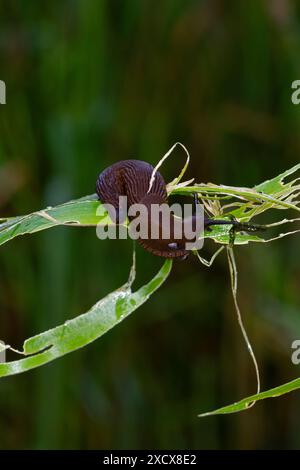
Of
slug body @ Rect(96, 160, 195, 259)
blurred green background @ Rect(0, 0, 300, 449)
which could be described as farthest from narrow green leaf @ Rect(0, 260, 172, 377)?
blurred green background @ Rect(0, 0, 300, 449)

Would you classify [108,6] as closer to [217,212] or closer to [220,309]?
[220,309]

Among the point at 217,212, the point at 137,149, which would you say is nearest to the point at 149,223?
the point at 217,212

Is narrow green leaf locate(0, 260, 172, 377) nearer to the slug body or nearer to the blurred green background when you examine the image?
the slug body

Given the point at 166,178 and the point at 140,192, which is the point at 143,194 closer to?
the point at 140,192

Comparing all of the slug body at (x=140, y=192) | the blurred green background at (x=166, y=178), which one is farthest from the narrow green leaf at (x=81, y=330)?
the blurred green background at (x=166, y=178)

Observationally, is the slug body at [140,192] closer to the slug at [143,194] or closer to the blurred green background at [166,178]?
the slug at [143,194]

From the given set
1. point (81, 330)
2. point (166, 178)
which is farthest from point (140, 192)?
point (166, 178)
